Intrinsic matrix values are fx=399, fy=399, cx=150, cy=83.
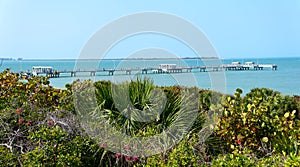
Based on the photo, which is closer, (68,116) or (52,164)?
(52,164)

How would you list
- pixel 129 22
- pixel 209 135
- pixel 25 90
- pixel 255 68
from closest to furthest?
pixel 209 135, pixel 129 22, pixel 25 90, pixel 255 68

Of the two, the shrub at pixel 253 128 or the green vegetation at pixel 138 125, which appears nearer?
the green vegetation at pixel 138 125

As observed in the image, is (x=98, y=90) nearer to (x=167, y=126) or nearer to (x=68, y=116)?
(x=68, y=116)

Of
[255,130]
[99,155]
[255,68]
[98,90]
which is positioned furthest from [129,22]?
[255,68]

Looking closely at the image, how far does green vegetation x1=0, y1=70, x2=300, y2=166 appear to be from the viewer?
4680 millimetres

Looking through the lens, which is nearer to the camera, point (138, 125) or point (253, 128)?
point (253, 128)

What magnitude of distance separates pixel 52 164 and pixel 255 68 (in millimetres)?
96736

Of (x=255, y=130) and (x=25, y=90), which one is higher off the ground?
(x=25, y=90)

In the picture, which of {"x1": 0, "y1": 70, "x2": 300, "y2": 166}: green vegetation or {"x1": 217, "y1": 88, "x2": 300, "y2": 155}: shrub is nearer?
{"x1": 0, "y1": 70, "x2": 300, "y2": 166}: green vegetation

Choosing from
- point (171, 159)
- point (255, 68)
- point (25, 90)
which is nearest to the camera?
point (171, 159)

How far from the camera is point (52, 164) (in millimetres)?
4547

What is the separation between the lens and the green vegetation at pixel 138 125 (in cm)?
468

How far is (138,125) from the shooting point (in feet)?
19.2

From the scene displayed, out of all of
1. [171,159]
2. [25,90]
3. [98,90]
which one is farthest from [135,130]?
[25,90]
